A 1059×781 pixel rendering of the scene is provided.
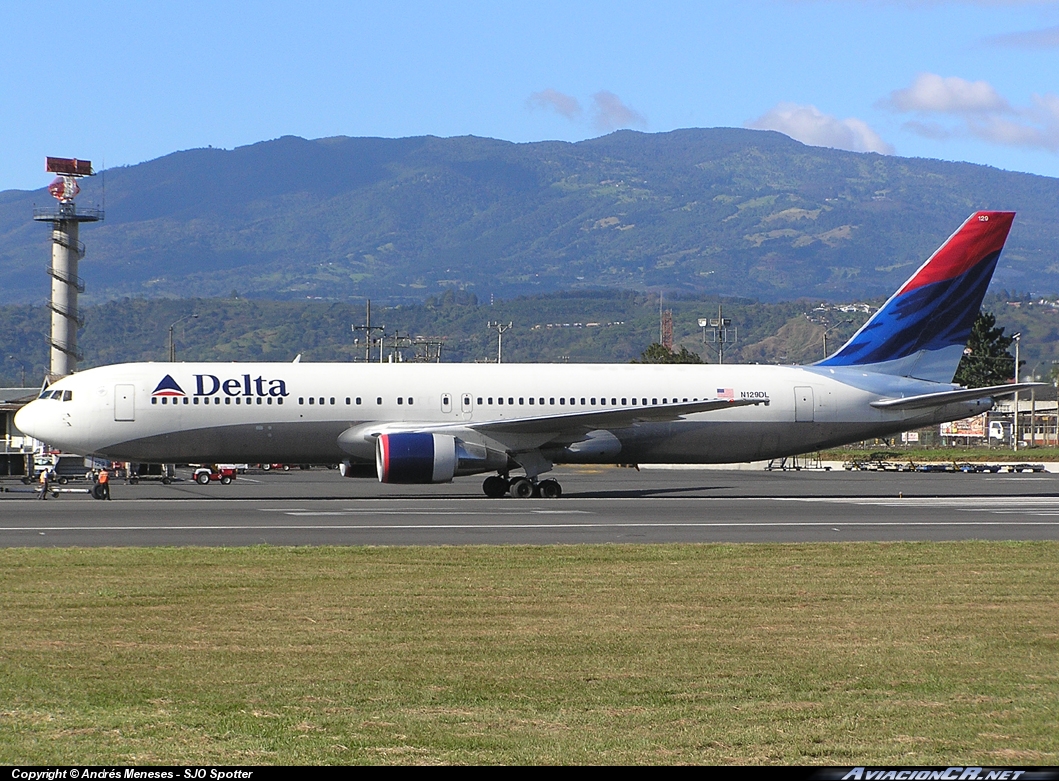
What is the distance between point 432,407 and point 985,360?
102038mm

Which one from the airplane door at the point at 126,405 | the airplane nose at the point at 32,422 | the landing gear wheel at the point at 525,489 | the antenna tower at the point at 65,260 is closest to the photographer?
the airplane door at the point at 126,405

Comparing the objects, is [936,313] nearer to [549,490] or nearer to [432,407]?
[549,490]

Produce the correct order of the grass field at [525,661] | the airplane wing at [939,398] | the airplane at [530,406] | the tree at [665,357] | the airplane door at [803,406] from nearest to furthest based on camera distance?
1. the grass field at [525,661]
2. the airplane at [530,406]
3. the airplane wing at [939,398]
4. the airplane door at [803,406]
5. the tree at [665,357]

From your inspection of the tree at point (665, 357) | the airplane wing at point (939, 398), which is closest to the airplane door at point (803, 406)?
the airplane wing at point (939, 398)

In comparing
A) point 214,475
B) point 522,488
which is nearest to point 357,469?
point 522,488

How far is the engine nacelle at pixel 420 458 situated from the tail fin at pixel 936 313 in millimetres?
12736

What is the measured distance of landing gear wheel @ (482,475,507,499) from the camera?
1587 inches

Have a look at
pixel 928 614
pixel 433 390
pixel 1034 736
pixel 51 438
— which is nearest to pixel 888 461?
pixel 433 390

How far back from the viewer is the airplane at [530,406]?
1499 inches

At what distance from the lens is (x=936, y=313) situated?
141 feet

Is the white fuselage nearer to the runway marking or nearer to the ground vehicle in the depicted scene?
the runway marking

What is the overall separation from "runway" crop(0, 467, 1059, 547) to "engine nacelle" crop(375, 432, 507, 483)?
744mm

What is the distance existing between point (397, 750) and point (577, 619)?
18.9 ft

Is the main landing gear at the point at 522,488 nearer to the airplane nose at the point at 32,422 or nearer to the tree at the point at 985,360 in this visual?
the airplane nose at the point at 32,422
